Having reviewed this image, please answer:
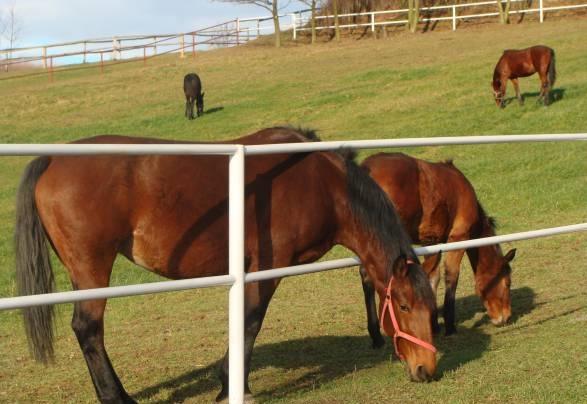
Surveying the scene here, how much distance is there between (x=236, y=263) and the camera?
3842 mm

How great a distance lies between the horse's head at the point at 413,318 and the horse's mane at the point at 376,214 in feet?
0.50

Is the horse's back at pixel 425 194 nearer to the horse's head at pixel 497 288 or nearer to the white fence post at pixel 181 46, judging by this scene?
the horse's head at pixel 497 288

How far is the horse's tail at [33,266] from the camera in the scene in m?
4.38

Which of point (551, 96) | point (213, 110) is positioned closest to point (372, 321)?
point (551, 96)

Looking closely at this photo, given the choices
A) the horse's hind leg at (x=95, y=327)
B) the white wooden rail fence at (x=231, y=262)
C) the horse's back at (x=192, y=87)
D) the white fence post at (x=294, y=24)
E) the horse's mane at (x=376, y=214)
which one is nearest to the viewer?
the white wooden rail fence at (x=231, y=262)

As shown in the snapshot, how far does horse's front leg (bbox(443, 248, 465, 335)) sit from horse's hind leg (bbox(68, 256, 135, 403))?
3.17 meters

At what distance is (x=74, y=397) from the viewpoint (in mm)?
5035

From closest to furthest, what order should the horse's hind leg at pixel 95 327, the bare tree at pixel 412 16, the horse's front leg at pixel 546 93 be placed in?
the horse's hind leg at pixel 95 327 < the horse's front leg at pixel 546 93 < the bare tree at pixel 412 16

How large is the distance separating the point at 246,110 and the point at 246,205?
22020 millimetres

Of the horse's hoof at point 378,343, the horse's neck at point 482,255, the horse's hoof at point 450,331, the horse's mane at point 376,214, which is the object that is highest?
the horse's mane at point 376,214

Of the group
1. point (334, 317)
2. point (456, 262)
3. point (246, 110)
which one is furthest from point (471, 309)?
point (246, 110)

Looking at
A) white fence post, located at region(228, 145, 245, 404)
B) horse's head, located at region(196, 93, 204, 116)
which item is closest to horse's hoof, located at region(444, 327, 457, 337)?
white fence post, located at region(228, 145, 245, 404)

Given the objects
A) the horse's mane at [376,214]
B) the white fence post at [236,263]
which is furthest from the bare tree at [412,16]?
the white fence post at [236,263]

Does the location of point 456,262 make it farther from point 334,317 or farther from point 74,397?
point 74,397
